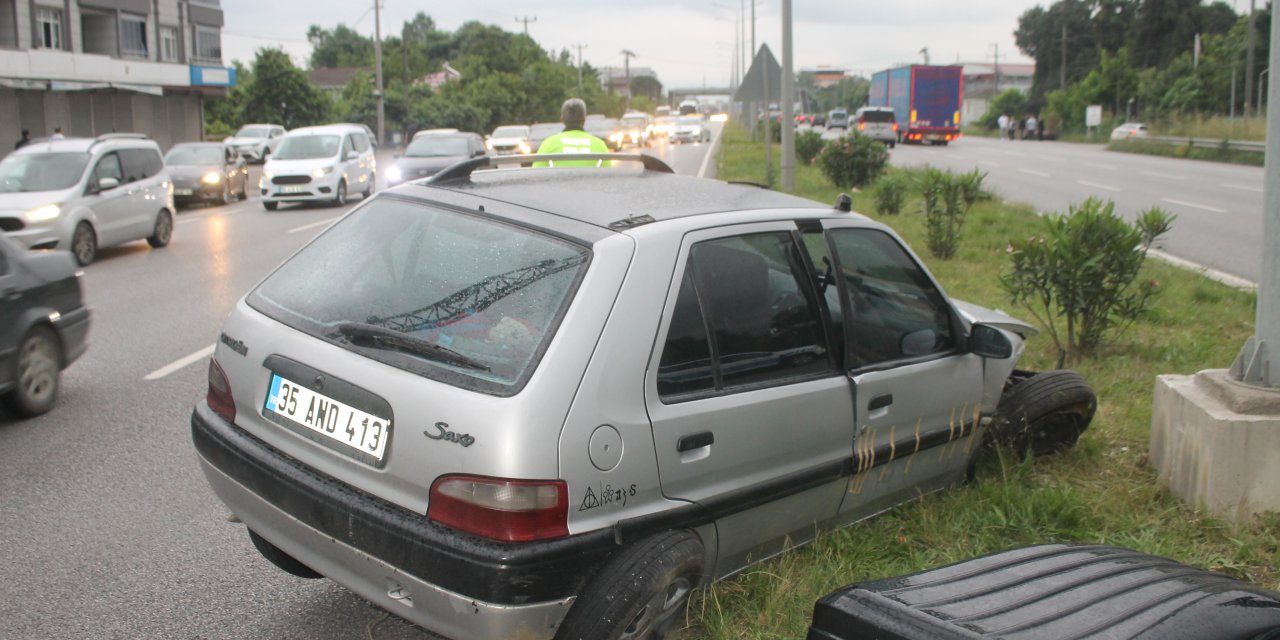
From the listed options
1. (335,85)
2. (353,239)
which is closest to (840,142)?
(353,239)

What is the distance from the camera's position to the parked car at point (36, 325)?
645 cm

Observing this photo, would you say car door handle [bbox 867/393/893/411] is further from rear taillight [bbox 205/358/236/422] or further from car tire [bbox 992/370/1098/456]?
rear taillight [bbox 205/358/236/422]

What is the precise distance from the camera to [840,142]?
21.0 m

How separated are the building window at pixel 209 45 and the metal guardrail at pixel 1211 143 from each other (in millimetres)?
44500

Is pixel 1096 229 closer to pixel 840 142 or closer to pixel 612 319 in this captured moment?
pixel 612 319

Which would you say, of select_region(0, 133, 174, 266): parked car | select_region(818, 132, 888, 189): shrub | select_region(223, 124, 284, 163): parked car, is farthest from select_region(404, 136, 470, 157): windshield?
select_region(223, 124, 284, 163): parked car

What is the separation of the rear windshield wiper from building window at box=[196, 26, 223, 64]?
2302 inches

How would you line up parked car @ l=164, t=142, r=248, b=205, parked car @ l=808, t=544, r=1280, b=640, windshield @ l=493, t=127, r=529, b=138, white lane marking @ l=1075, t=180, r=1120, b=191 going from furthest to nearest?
1. windshield @ l=493, t=127, r=529, b=138
2. parked car @ l=164, t=142, r=248, b=205
3. white lane marking @ l=1075, t=180, r=1120, b=191
4. parked car @ l=808, t=544, r=1280, b=640

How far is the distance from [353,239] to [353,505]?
46.2 inches

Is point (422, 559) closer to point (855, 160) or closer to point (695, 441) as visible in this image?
point (695, 441)

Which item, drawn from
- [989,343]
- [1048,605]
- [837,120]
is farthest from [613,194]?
[837,120]

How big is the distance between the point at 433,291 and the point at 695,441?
0.94 metres

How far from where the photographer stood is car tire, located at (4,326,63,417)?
6523 millimetres

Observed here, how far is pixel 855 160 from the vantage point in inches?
814
